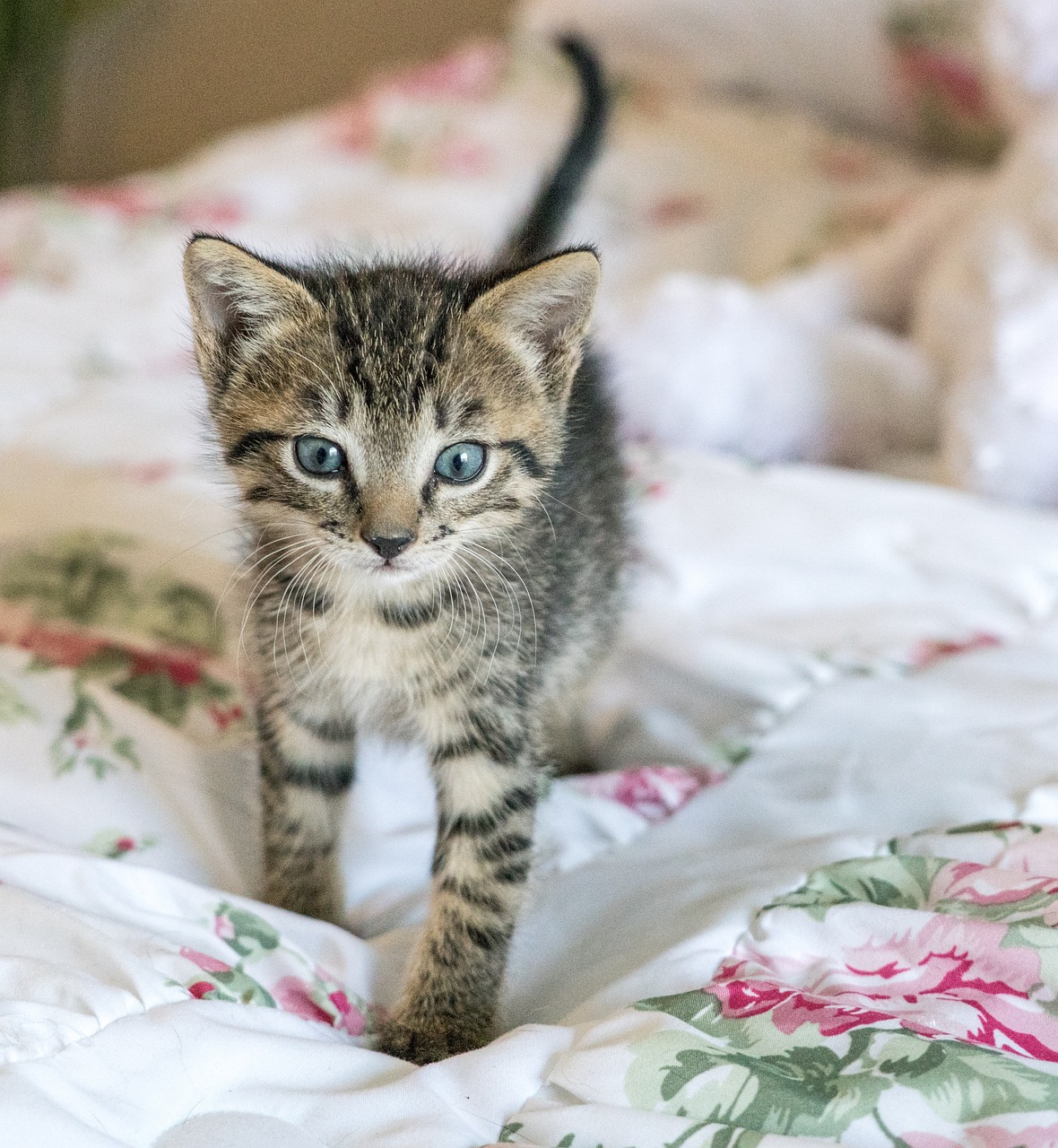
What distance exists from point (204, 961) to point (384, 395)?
40cm

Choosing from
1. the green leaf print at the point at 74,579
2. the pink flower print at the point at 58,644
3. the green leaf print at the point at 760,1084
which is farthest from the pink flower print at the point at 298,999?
the green leaf print at the point at 74,579

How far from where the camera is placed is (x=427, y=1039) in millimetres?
839

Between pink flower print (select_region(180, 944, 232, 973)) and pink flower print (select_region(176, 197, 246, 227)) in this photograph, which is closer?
pink flower print (select_region(180, 944, 232, 973))

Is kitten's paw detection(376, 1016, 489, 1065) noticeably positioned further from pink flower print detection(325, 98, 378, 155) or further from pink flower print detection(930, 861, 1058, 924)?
pink flower print detection(325, 98, 378, 155)

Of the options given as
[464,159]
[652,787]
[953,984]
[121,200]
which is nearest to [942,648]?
[652,787]

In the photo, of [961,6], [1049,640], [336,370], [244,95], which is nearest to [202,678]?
[336,370]

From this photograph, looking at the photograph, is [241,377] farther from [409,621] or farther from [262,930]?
[262,930]

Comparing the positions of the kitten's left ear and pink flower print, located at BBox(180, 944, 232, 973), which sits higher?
the kitten's left ear

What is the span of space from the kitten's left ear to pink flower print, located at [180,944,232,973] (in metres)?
0.48

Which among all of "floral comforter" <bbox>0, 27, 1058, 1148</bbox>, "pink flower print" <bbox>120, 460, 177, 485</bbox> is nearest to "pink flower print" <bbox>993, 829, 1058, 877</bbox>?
"floral comforter" <bbox>0, 27, 1058, 1148</bbox>

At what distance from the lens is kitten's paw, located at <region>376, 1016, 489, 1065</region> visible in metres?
0.83

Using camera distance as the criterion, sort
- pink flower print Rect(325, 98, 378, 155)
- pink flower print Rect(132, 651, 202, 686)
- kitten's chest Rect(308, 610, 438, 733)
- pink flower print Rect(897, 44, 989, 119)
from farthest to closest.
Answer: pink flower print Rect(325, 98, 378, 155) → pink flower print Rect(897, 44, 989, 119) → pink flower print Rect(132, 651, 202, 686) → kitten's chest Rect(308, 610, 438, 733)

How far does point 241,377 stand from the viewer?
0.90 meters

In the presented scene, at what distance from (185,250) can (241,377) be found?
0.34 ft
